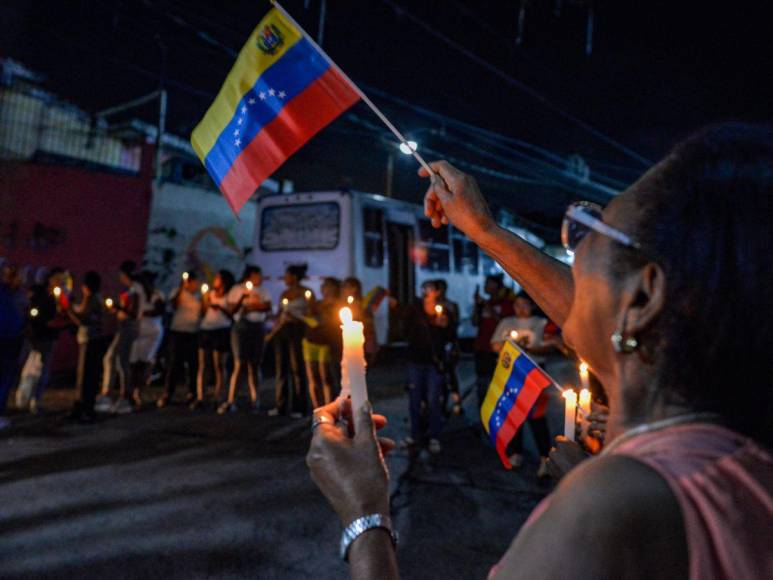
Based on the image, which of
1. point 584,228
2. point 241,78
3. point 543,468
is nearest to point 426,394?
point 543,468

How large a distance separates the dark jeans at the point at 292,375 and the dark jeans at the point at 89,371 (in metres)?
2.36

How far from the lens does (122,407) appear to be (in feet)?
24.9

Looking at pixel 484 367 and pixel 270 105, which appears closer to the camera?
pixel 270 105

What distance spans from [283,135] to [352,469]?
196 cm

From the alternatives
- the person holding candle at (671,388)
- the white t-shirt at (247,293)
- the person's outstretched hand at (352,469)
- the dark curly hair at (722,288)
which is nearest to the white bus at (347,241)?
the white t-shirt at (247,293)

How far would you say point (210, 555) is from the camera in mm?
3619

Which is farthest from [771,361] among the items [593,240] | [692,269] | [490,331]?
[490,331]

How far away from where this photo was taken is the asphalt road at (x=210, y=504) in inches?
139

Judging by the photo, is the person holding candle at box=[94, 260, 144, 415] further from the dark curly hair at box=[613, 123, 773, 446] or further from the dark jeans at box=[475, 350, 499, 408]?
the dark curly hair at box=[613, 123, 773, 446]

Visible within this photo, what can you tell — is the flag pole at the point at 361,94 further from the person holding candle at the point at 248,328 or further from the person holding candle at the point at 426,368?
the person holding candle at the point at 248,328

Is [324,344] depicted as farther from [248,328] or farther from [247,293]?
[247,293]

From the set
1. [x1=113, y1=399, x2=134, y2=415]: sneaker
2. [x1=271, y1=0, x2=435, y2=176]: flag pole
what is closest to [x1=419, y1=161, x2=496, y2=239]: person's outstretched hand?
[x1=271, y1=0, x2=435, y2=176]: flag pole

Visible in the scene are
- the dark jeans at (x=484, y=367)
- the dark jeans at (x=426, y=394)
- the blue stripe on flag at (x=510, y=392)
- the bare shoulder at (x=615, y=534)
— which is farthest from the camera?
the dark jeans at (x=484, y=367)

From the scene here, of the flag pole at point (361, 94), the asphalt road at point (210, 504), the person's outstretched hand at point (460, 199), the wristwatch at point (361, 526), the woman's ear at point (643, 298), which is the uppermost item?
the flag pole at point (361, 94)
